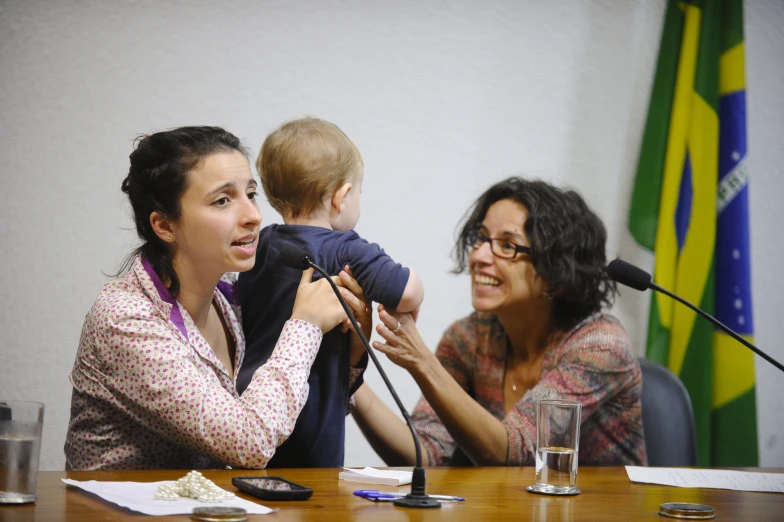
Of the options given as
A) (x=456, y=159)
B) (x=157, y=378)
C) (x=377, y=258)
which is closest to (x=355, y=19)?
(x=456, y=159)

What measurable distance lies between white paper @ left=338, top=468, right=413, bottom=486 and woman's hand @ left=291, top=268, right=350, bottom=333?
0.31 m

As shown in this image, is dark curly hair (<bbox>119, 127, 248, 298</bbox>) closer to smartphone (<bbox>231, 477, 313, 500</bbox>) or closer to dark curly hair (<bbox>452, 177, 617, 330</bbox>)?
smartphone (<bbox>231, 477, 313, 500</bbox>)

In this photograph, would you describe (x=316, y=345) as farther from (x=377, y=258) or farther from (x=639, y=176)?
(x=639, y=176)

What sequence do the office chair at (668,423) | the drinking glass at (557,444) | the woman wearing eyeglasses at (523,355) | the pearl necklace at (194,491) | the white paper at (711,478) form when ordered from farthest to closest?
the office chair at (668,423)
the woman wearing eyeglasses at (523,355)
the white paper at (711,478)
the drinking glass at (557,444)
the pearl necklace at (194,491)

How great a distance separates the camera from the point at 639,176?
3.19 m

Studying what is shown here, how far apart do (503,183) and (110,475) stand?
1.43m

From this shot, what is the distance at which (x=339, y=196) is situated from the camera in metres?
1.91

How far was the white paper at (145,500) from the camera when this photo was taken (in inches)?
47.3

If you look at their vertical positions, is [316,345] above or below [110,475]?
above

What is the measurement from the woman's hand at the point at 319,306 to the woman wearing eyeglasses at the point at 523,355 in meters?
0.29

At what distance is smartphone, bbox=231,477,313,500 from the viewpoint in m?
1.33

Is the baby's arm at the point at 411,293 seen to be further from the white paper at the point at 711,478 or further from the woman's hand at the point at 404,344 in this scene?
the white paper at the point at 711,478

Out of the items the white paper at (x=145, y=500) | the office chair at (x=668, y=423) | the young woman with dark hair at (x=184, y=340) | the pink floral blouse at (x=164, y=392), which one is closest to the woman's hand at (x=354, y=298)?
the young woman with dark hair at (x=184, y=340)

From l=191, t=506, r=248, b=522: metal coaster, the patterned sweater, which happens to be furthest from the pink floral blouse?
the patterned sweater
